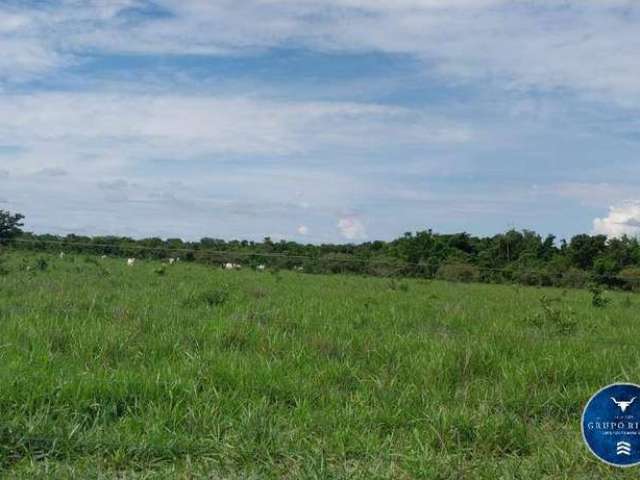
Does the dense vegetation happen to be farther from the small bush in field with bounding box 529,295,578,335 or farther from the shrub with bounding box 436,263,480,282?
the small bush in field with bounding box 529,295,578,335

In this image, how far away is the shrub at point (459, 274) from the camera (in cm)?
2048

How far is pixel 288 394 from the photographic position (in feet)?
14.6

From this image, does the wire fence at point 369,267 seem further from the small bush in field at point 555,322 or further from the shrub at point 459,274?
the small bush in field at point 555,322

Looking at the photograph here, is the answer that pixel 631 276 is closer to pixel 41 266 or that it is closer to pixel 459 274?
Result: pixel 459 274

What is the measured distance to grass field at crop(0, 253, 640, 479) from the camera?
11.5 feet

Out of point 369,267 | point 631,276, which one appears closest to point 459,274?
point 369,267

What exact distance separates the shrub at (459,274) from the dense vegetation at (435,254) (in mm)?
27

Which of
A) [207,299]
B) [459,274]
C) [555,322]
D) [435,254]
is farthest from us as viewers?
[435,254]

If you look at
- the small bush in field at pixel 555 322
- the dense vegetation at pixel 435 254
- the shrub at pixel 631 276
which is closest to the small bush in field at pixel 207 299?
the small bush in field at pixel 555 322

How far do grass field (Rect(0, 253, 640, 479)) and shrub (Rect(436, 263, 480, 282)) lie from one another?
1295 centimetres

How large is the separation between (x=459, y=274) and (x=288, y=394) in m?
16.6

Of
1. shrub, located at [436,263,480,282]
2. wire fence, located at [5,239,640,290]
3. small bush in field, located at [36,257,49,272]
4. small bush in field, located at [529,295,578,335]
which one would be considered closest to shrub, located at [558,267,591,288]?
wire fence, located at [5,239,640,290]

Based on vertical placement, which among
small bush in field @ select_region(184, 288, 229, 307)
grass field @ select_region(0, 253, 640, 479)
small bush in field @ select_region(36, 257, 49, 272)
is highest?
small bush in field @ select_region(36, 257, 49, 272)

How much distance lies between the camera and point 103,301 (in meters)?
8.07
